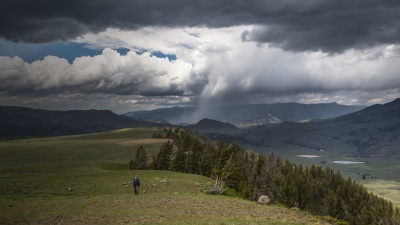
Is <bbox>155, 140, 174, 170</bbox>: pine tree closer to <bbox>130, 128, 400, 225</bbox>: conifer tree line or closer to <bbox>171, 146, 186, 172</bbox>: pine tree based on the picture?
<bbox>130, 128, 400, 225</bbox>: conifer tree line

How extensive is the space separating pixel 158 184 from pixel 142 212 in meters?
30.7

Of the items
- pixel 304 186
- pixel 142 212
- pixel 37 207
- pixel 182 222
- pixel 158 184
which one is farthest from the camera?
pixel 304 186

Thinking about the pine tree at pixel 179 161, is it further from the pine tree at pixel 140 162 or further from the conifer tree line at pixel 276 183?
the pine tree at pixel 140 162

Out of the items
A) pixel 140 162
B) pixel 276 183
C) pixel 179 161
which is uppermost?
pixel 179 161

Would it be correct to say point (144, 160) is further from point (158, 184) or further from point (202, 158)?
point (158, 184)

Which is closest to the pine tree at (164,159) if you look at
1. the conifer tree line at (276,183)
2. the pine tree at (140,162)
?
the conifer tree line at (276,183)

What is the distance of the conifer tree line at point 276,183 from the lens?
3488 inches

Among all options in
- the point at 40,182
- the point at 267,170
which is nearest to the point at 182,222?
the point at 40,182

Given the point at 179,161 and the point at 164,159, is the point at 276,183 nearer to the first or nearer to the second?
the point at 179,161

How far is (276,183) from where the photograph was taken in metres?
101

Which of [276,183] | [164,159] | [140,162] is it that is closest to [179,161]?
[164,159]

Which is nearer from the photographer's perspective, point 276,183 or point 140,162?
point 276,183

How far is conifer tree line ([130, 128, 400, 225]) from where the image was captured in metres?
88.6

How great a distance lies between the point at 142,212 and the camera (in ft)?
113
